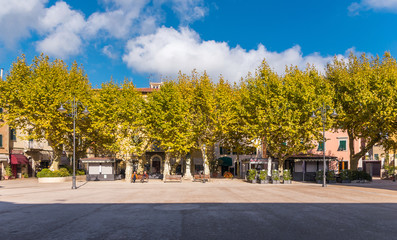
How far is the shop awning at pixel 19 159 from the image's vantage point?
147 feet

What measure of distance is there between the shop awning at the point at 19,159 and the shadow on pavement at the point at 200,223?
35.1 m

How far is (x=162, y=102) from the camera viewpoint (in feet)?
124

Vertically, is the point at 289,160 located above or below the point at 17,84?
below

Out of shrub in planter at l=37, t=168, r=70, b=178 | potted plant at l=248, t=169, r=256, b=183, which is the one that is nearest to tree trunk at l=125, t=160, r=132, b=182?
shrub in planter at l=37, t=168, r=70, b=178

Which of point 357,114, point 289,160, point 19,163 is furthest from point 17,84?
point 357,114

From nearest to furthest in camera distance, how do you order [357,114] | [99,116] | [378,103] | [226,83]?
[378,103] < [357,114] < [99,116] < [226,83]

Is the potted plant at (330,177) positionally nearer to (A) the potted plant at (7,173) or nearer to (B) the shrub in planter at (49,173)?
(B) the shrub in planter at (49,173)

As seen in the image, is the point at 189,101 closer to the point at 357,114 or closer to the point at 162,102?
the point at 162,102

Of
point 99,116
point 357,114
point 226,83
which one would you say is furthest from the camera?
point 226,83

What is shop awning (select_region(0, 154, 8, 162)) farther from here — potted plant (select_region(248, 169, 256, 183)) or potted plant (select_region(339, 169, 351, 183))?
potted plant (select_region(339, 169, 351, 183))

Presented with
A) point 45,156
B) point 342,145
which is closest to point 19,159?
point 45,156

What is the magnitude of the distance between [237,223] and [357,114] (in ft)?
99.6

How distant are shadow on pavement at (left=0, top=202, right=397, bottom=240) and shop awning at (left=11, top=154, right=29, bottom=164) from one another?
35.1 meters

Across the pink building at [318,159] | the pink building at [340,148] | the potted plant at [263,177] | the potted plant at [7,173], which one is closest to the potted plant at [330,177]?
the pink building at [318,159]
